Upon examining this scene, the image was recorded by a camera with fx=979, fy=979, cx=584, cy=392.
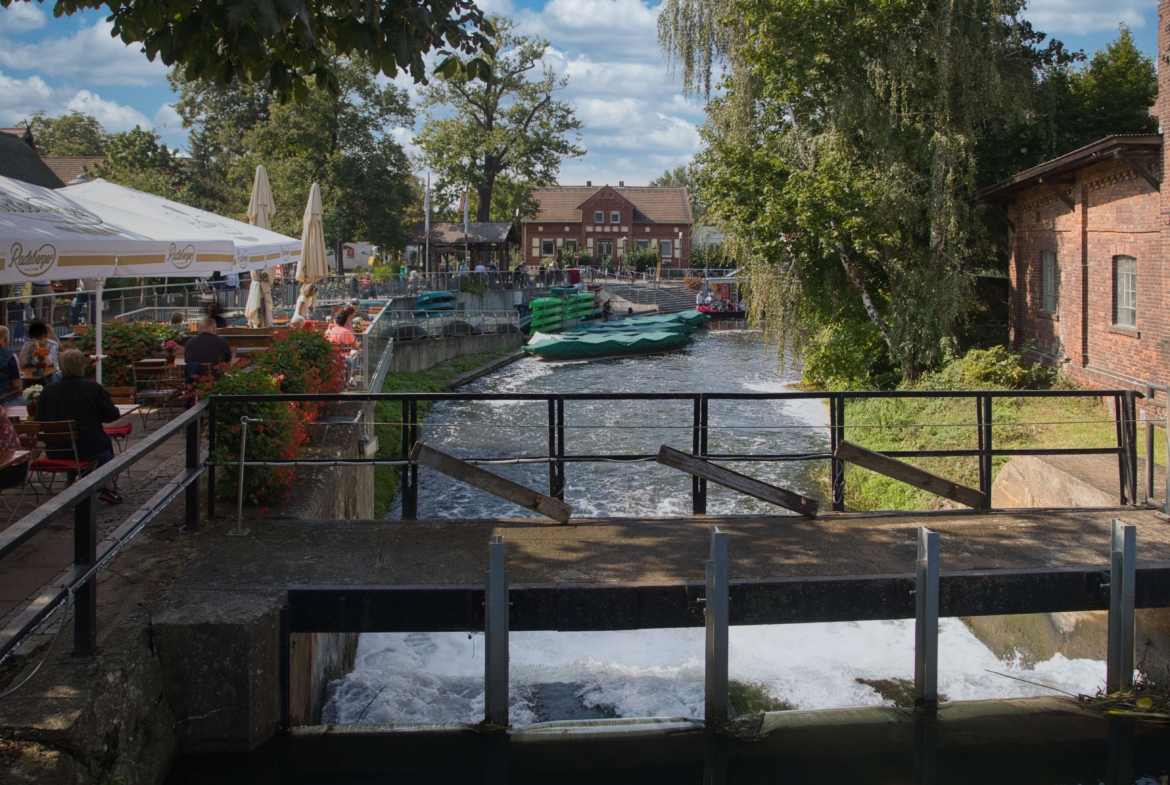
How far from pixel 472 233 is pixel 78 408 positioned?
50.1 m

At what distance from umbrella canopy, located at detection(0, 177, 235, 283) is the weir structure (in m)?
1.81

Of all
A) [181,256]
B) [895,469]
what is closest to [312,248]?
[181,256]

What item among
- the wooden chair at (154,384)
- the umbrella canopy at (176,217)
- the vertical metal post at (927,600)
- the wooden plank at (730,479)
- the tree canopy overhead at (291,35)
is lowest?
the vertical metal post at (927,600)

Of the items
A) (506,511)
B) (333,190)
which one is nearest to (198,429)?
(506,511)

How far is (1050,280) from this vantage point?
803 inches

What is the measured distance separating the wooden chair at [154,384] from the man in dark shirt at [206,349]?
674 millimetres

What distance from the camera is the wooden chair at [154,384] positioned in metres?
11.5

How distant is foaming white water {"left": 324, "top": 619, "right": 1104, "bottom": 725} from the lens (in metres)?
8.05

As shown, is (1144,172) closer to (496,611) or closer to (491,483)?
(491,483)

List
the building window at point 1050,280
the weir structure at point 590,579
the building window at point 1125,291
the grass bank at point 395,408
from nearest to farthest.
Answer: the weir structure at point 590,579 < the grass bank at point 395,408 < the building window at point 1125,291 < the building window at point 1050,280

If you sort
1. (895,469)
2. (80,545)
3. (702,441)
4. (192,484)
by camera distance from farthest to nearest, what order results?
(702,441), (895,469), (192,484), (80,545)

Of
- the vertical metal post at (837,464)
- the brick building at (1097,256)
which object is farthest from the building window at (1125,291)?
the vertical metal post at (837,464)

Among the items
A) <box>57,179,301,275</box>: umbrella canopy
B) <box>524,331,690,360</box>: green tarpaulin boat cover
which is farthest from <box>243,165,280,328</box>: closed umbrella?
<box>524,331,690,360</box>: green tarpaulin boat cover

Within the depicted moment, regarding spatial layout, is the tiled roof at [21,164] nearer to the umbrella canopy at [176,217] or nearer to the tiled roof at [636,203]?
the umbrella canopy at [176,217]
